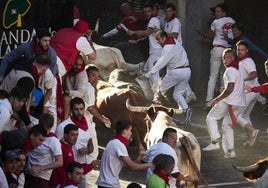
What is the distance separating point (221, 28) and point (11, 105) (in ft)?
30.8

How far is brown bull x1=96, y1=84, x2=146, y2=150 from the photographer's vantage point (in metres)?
18.1

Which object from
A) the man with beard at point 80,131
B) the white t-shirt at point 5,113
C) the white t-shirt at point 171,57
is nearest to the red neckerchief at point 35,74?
the man with beard at point 80,131

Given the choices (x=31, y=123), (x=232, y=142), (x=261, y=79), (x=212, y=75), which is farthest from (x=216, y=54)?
(x=31, y=123)

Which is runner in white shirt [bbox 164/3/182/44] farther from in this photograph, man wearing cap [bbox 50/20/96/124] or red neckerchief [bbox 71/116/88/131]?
red neckerchief [bbox 71/116/88/131]

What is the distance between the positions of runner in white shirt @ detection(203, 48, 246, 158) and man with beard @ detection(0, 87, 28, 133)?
18.1 ft

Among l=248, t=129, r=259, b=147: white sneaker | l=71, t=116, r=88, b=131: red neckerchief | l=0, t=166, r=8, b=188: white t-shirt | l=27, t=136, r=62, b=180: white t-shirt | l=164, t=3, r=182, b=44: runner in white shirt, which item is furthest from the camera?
l=164, t=3, r=182, b=44: runner in white shirt

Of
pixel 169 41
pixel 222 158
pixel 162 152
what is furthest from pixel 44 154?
pixel 169 41

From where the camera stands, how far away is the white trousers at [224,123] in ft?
60.0

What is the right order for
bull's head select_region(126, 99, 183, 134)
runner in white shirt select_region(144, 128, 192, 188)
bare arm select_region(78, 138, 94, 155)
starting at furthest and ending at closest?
1. bull's head select_region(126, 99, 183, 134)
2. bare arm select_region(78, 138, 94, 155)
3. runner in white shirt select_region(144, 128, 192, 188)

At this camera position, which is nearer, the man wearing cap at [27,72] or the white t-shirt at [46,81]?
the man wearing cap at [27,72]

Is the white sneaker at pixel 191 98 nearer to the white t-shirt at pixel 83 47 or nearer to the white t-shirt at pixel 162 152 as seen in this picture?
the white t-shirt at pixel 83 47

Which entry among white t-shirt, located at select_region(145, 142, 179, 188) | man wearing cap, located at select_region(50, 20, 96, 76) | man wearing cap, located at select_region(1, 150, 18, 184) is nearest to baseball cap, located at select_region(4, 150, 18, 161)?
man wearing cap, located at select_region(1, 150, 18, 184)

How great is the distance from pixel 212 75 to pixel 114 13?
5.58m

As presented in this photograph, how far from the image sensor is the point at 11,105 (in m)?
13.3
